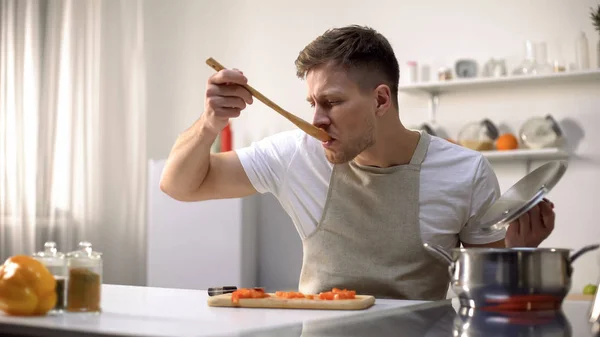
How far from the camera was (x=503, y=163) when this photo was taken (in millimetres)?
4617

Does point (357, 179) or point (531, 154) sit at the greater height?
point (531, 154)

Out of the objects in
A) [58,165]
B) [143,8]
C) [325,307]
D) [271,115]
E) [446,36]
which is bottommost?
[325,307]

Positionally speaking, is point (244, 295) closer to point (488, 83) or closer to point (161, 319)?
point (161, 319)

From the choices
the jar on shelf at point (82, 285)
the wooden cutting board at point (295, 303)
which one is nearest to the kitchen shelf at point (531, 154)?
the wooden cutting board at point (295, 303)

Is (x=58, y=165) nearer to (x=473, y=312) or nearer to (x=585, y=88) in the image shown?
(x=585, y=88)

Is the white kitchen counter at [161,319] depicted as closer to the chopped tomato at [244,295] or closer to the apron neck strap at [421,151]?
the chopped tomato at [244,295]

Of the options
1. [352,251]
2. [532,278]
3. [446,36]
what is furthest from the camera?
[446,36]

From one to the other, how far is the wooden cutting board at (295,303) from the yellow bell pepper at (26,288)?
330mm

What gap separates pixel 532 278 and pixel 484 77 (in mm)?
3429

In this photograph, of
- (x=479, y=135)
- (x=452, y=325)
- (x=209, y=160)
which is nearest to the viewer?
(x=452, y=325)

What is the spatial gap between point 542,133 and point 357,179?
8.48 feet

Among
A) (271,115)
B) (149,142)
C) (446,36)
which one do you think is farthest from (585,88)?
(149,142)

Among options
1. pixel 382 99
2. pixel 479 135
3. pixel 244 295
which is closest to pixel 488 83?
Answer: pixel 479 135

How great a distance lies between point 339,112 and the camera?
82.0 inches
